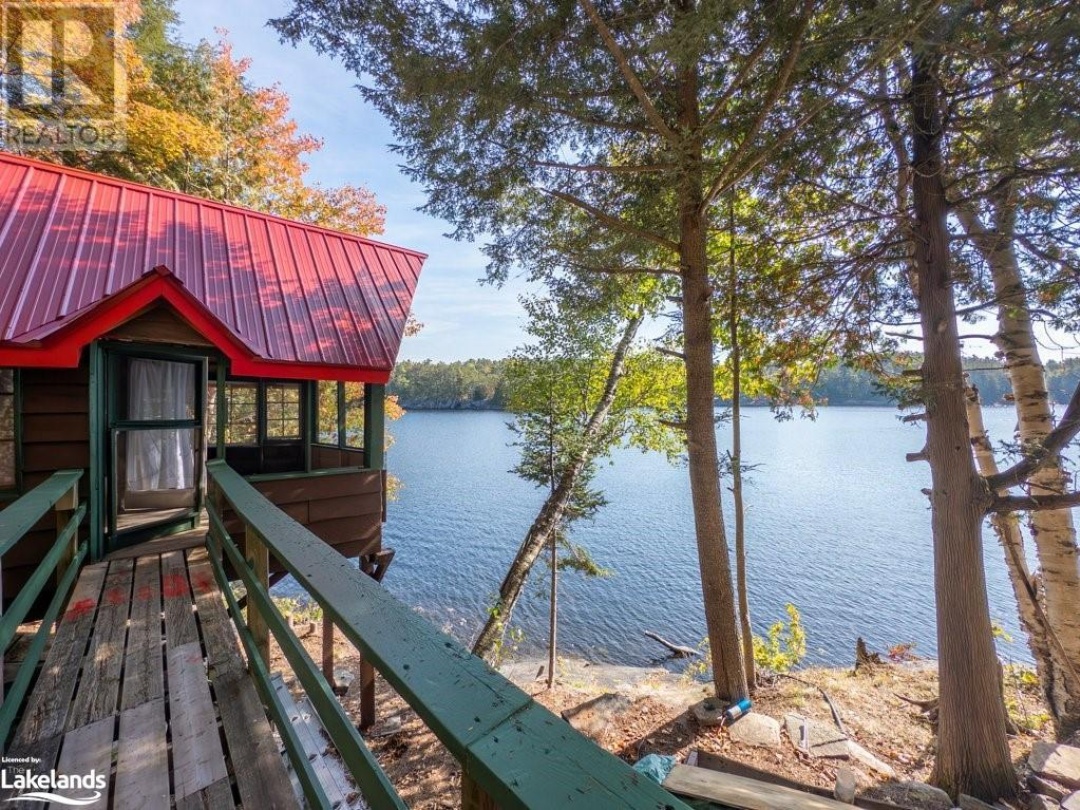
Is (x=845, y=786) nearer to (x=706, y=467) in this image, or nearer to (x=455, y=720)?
(x=706, y=467)

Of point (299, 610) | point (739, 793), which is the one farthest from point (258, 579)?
point (299, 610)

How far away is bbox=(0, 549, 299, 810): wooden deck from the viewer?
5.09 feet

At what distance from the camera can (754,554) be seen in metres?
17.6

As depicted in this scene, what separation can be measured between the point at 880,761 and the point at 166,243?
9.62 meters

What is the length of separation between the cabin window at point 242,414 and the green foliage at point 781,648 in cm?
1100

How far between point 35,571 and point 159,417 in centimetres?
246

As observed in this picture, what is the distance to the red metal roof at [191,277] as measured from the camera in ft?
11.4

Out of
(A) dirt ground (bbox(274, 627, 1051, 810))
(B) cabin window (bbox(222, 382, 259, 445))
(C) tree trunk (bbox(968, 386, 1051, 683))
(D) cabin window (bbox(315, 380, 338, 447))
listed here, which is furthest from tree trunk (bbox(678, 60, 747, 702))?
(D) cabin window (bbox(315, 380, 338, 447))

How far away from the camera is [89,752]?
169 centimetres

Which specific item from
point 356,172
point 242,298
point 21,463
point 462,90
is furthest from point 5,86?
point 462,90

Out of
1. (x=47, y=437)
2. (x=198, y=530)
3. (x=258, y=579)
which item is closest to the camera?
Result: (x=258, y=579)

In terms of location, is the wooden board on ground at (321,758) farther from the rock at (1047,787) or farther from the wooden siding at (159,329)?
the rock at (1047,787)

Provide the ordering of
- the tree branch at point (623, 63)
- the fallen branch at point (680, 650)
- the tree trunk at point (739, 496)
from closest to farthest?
the tree branch at point (623, 63), the tree trunk at point (739, 496), the fallen branch at point (680, 650)

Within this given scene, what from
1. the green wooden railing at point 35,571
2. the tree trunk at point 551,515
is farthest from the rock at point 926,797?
the tree trunk at point 551,515
